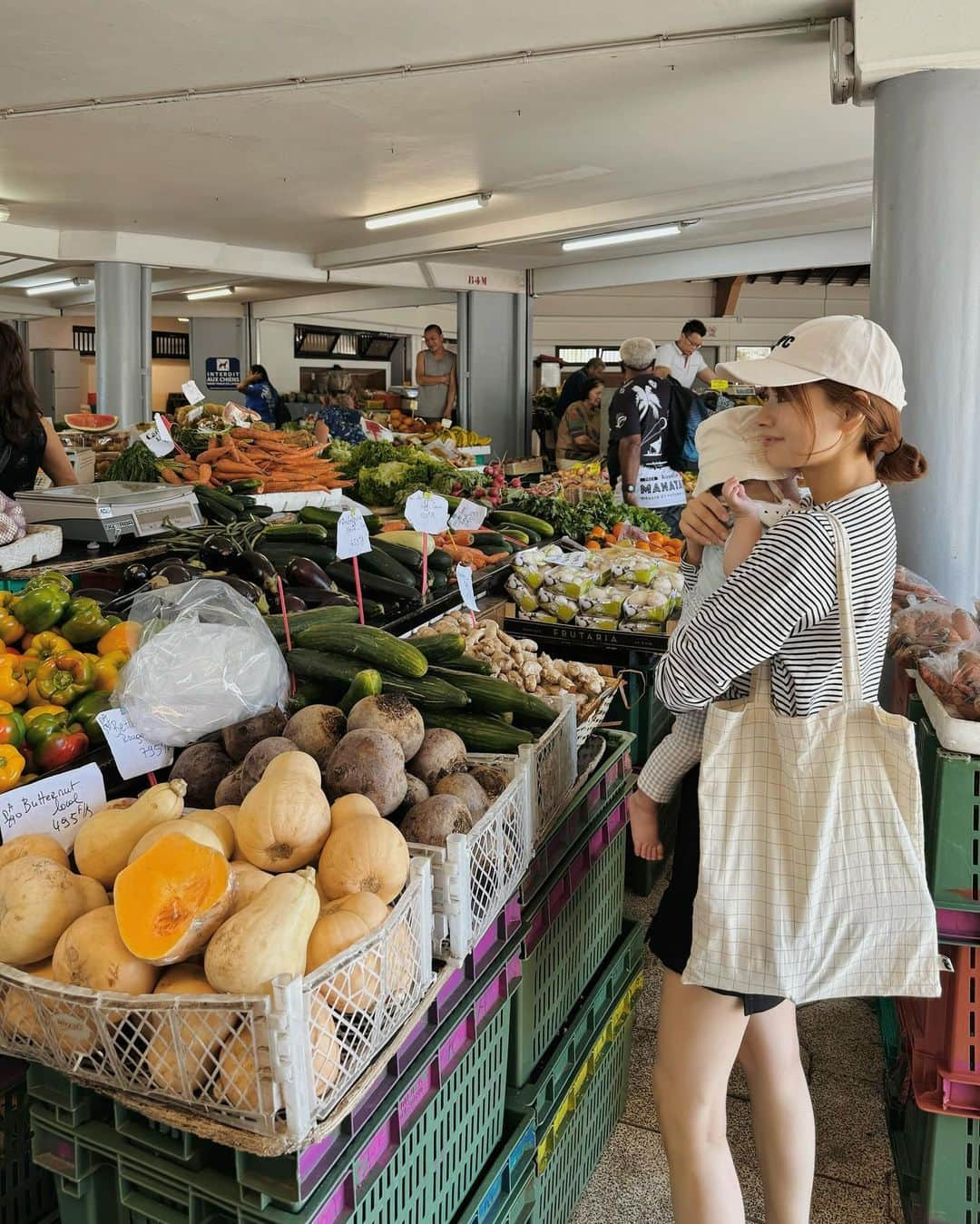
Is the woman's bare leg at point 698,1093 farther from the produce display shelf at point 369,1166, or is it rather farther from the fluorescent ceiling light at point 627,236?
the fluorescent ceiling light at point 627,236

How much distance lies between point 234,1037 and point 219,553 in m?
2.28

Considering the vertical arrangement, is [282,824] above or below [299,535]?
below

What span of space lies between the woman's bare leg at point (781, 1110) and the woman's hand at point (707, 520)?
0.82 meters

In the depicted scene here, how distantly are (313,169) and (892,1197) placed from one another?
7.31 m

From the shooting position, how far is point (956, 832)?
187cm

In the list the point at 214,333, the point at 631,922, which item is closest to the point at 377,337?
the point at 214,333

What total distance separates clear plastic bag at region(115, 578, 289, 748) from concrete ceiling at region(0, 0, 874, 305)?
3.41 metres

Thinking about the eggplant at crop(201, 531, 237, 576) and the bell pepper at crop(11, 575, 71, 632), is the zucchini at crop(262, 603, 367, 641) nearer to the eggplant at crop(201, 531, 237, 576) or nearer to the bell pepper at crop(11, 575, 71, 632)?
the bell pepper at crop(11, 575, 71, 632)

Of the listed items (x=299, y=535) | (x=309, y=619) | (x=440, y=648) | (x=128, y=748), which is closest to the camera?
(x=128, y=748)

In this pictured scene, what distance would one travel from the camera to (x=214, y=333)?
16734 mm

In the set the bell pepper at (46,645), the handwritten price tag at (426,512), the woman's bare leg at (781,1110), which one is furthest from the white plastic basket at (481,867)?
the handwritten price tag at (426,512)

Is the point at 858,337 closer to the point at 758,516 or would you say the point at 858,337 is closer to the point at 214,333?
the point at 758,516

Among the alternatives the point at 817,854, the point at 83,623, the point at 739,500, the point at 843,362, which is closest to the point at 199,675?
the point at 83,623

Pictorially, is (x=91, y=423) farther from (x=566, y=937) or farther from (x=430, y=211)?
(x=566, y=937)
